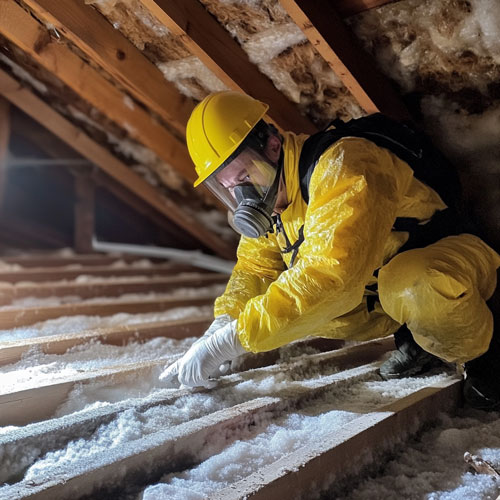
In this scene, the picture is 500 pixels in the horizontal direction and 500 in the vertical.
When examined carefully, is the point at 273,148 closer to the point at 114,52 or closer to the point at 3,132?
the point at 114,52

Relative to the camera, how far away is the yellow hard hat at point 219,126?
1615 millimetres

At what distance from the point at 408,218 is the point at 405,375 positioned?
523 mm

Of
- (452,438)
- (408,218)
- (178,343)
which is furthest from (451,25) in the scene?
(178,343)

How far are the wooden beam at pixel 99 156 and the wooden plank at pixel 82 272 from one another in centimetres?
29

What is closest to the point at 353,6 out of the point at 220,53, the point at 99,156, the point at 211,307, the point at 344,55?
the point at 344,55

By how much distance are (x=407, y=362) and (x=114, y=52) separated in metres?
1.67

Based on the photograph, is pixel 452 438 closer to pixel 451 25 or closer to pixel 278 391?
pixel 278 391

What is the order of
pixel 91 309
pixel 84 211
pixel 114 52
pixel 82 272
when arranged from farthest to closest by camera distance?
pixel 84 211 → pixel 82 272 → pixel 91 309 → pixel 114 52

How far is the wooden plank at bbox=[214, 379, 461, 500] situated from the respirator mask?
2.14 ft

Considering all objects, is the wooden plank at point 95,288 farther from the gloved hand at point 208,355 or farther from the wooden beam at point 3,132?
the gloved hand at point 208,355

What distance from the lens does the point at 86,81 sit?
256 cm

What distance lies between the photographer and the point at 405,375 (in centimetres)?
175

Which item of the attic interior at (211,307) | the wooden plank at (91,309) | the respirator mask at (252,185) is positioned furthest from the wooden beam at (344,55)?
the wooden plank at (91,309)

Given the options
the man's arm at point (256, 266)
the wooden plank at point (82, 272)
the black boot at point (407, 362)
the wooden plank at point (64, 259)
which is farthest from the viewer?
the wooden plank at point (64, 259)
